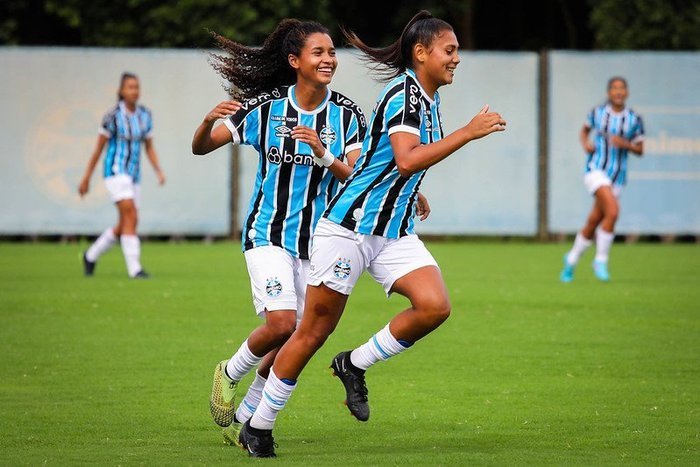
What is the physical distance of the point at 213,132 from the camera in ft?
24.9

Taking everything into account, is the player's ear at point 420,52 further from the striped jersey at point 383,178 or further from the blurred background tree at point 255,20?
the blurred background tree at point 255,20

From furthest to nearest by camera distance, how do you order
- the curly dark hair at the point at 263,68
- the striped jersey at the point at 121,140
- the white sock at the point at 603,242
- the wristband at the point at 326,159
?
the white sock at the point at 603,242 < the striped jersey at the point at 121,140 < the curly dark hair at the point at 263,68 < the wristband at the point at 326,159

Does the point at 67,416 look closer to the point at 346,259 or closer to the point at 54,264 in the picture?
the point at 346,259

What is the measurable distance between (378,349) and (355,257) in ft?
1.74

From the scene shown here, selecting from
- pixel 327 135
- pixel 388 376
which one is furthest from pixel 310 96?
pixel 388 376

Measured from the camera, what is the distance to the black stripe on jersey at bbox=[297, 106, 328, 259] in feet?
25.2

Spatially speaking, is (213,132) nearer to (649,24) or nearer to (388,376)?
(388,376)

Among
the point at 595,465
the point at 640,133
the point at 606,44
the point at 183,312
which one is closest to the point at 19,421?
the point at 595,465

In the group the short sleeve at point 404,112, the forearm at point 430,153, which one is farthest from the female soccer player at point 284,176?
the forearm at point 430,153

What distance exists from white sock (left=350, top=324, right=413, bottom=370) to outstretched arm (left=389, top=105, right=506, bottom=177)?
92cm

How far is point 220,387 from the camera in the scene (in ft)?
24.9

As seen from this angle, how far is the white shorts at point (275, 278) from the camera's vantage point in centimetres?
743

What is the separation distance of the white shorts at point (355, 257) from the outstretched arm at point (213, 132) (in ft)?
2.52

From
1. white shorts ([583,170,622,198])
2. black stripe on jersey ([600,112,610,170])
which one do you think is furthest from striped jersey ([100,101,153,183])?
black stripe on jersey ([600,112,610,170])
